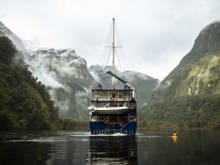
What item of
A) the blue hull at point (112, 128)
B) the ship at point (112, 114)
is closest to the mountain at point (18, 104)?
the ship at point (112, 114)

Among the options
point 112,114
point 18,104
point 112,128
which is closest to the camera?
point 112,128

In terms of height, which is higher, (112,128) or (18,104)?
(18,104)

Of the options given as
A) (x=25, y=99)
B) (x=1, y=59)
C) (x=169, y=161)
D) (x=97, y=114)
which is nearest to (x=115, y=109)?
(x=97, y=114)

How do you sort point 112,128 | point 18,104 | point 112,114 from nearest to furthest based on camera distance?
point 112,128
point 112,114
point 18,104

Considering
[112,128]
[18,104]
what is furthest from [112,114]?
[18,104]

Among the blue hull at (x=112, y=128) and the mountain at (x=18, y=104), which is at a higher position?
the mountain at (x=18, y=104)

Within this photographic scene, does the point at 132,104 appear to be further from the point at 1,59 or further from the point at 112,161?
the point at 1,59

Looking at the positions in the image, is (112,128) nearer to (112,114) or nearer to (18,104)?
(112,114)

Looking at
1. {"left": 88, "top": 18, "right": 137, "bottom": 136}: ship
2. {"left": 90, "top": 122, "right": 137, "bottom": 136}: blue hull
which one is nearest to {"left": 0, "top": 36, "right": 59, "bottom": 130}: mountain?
{"left": 88, "top": 18, "right": 137, "bottom": 136}: ship

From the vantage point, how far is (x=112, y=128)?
10250 cm

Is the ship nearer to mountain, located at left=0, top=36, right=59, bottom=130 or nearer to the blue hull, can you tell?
the blue hull

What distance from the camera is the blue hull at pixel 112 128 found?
335 feet

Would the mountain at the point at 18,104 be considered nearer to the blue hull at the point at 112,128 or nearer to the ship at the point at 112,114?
the ship at the point at 112,114

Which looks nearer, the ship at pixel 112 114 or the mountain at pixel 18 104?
the ship at pixel 112 114
